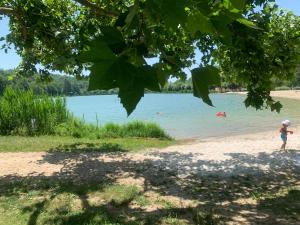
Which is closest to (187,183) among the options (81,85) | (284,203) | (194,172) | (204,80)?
(194,172)

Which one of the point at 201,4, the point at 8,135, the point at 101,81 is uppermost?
the point at 201,4

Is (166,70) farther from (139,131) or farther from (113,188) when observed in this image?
(139,131)

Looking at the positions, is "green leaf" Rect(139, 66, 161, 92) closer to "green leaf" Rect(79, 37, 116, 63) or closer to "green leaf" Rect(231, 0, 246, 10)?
"green leaf" Rect(79, 37, 116, 63)

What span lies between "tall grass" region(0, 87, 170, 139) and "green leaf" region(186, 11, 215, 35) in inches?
663

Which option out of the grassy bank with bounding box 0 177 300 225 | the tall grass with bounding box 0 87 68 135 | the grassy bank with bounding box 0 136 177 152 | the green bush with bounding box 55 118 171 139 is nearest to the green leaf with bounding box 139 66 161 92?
the grassy bank with bounding box 0 177 300 225

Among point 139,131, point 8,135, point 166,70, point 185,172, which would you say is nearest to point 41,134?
point 8,135

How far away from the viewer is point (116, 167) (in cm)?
1030

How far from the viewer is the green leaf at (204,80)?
32.3 inches

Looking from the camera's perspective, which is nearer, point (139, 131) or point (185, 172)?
point (185, 172)

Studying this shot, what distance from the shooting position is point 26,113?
1755 cm

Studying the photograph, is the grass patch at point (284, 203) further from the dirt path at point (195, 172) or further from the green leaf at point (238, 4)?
the green leaf at point (238, 4)

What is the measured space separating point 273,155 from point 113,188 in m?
5.58

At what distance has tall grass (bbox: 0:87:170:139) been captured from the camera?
17625 millimetres

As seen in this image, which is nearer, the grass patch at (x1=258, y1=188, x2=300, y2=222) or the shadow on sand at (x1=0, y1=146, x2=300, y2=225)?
the shadow on sand at (x1=0, y1=146, x2=300, y2=225)
